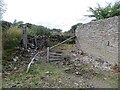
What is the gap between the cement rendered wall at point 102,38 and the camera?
25.5 feet

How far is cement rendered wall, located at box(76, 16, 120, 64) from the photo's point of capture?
7.77 metres

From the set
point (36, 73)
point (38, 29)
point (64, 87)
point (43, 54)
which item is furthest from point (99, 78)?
point (38, 29)

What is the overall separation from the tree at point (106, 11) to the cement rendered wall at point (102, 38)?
3.50 ft

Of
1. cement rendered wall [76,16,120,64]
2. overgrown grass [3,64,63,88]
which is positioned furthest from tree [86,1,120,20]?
overgrown grass [3,64,63,88]

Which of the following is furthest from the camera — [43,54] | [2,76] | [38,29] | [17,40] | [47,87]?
[38,29]

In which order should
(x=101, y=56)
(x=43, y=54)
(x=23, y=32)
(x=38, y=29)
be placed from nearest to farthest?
(x=101, y=56), (x=43, y=54), (x=23, y=32), (x=38, y=29)

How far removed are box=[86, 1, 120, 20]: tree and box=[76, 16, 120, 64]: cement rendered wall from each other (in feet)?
3.50

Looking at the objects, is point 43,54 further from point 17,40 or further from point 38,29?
point 38,29

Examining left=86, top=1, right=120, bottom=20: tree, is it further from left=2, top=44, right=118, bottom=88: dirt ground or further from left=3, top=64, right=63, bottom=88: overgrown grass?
left=3, top=64, right=63, bottom=88: overgrown grass

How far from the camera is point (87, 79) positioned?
6.50m

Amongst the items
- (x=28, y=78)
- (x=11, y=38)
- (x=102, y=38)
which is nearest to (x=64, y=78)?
(x=28, y=78)

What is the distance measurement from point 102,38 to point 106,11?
9.60ft

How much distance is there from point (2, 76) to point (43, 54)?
14.4ft

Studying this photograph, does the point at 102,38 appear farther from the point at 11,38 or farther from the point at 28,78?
the point at 11,38
